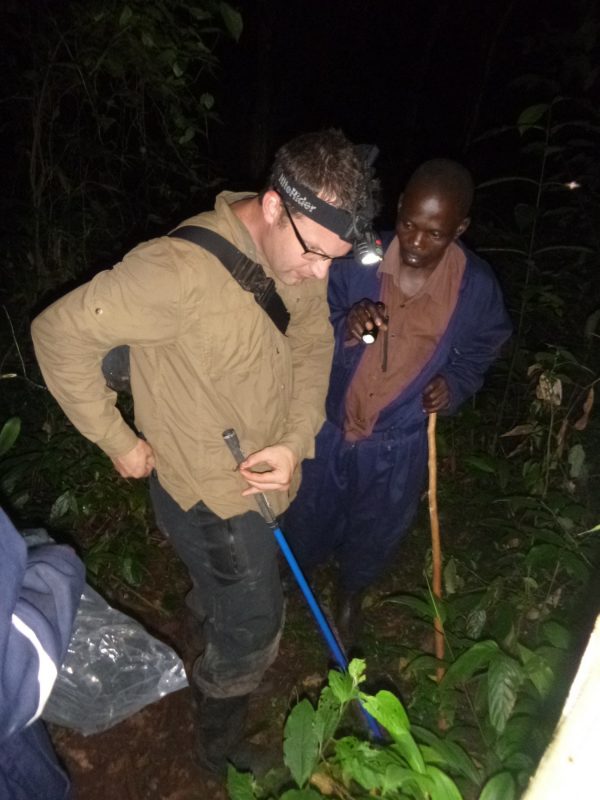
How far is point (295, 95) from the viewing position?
12.0 m

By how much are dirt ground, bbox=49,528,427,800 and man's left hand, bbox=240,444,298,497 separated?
122cm

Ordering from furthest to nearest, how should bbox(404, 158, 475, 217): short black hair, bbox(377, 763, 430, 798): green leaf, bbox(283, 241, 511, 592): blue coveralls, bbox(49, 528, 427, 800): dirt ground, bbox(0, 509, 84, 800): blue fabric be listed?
bbox(49, 528, 427, 800): dirt ground
bbox(283, 241, 511, 592): blue coveralls
bbox(404, 158, 475, 217): short black hair
bbox(377, 763, 430, 798): green leaf
bbox(0, 509, 84, 800): blue fabric

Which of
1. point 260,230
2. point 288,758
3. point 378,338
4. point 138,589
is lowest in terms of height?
point 138,589

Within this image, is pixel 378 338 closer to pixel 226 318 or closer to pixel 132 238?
pixel 226 318

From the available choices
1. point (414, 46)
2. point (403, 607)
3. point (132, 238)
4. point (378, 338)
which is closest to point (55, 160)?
point (132, 238)

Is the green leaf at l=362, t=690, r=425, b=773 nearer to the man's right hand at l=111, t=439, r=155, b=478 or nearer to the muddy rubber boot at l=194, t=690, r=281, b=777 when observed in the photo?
the man's right hand at l=111, t=439, r=155, b=478

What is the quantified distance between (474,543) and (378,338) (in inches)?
72.1

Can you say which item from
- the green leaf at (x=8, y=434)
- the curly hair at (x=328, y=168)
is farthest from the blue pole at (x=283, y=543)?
the green leaf at (x=8, y=434)

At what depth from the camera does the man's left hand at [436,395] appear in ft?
8.18

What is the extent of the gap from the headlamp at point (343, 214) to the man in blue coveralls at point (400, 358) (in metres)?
0.53

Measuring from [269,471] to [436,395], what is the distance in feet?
3.03

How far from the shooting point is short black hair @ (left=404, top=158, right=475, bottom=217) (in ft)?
7.20

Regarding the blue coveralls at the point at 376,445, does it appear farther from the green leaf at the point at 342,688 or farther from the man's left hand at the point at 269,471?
the green leaf at the point at 342,688

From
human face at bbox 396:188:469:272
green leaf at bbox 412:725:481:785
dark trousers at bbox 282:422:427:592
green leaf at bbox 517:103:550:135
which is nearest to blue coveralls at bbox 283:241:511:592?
dark trousers at bbox 282:422:427:592
